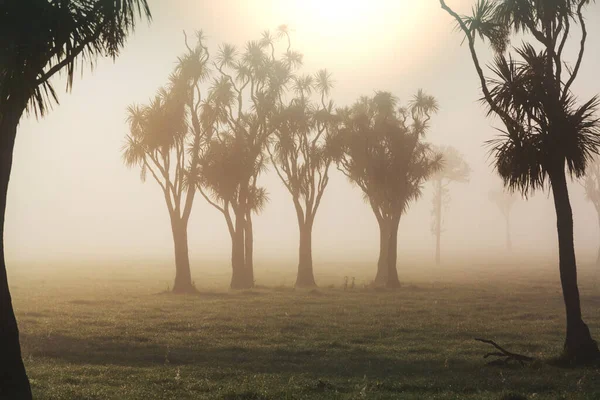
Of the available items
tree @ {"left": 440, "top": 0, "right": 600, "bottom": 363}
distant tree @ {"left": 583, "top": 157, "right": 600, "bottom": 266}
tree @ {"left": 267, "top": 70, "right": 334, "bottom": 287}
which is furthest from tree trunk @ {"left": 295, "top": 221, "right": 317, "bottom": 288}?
distant tree @ {"left": 583, "top": 157, "right": 600, "bottom": 266}

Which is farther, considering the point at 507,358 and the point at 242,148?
the point at 242,148

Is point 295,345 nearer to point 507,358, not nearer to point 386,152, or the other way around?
point 507,358

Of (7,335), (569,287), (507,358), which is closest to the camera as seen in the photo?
(7,335)

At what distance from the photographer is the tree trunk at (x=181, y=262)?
41812mm

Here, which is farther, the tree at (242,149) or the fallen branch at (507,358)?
the tree at (242,149)

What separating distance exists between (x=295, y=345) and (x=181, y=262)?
23.5 metres

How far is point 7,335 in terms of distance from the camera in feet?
36.7

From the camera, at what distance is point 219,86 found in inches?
1807

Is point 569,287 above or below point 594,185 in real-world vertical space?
below

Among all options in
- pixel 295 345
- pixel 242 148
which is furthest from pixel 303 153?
A: pixel 295 345

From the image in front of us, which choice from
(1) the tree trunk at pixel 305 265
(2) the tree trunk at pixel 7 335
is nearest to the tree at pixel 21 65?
(2) the tree trunk at pixel 7 335

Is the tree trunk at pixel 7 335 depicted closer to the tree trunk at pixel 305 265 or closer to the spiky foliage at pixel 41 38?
the spiky foliage at pixel 41 38

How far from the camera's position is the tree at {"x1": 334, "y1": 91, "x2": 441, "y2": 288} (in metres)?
46.7

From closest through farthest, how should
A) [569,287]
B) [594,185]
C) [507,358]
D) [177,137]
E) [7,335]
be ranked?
1. [7,335]
2. [507,358]
3. [569,287]
4. [177,137]
5. [594,185]
